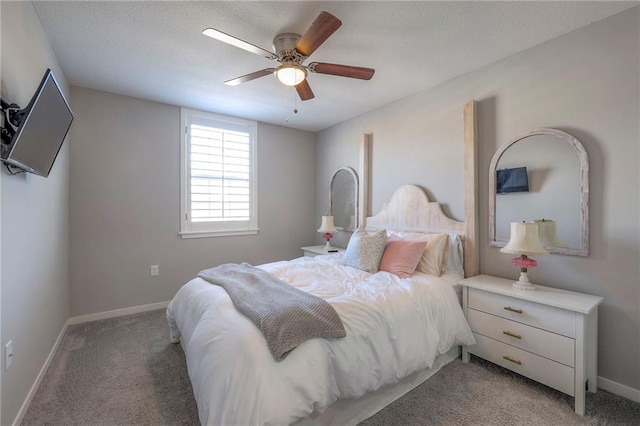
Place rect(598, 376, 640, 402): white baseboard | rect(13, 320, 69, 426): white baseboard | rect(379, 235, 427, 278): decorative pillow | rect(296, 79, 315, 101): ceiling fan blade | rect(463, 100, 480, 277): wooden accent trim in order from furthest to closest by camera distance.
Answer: rect(463, 100, 480, 277): wooden accent trim, rect(379, 235, 427, 278): decorative pillow, rect(296, 79, 315, 101): ceiling fan blade, rect(598, 376, 640, 402): white baseboard, rect(13, 320, 69, 426): white baseboard

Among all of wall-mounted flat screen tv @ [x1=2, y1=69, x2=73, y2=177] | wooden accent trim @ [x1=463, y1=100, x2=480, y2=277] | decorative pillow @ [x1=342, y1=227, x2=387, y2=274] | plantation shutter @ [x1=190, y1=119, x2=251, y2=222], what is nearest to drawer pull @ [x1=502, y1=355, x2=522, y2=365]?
wooden accent trim @ [x1=463, y1=100, x2=480, y2=277]

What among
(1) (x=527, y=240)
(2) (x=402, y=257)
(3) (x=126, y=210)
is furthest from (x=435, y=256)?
(3) (x=126, y=210)

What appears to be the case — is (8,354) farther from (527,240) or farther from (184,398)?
(527,240)

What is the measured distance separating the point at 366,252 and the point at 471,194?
1.13 metres

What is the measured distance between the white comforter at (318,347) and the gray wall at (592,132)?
89 centimetres

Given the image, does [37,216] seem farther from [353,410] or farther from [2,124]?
[353,410]

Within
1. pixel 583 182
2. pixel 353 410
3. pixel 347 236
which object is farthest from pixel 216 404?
pixel 347 236

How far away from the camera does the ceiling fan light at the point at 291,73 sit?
6.72 ft

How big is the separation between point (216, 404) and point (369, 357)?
847 mm

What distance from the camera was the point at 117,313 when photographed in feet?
10.7

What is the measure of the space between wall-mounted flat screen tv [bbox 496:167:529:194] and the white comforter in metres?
0.98

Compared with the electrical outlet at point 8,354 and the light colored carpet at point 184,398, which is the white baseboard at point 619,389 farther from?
the electrical outlet at point 8,354

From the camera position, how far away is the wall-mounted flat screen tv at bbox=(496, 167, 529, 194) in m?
2.35

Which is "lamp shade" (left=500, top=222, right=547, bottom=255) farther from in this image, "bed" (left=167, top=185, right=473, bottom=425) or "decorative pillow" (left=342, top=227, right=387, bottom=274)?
"decorative pillow" (left=342, top=227, right=387, bottom=274)
